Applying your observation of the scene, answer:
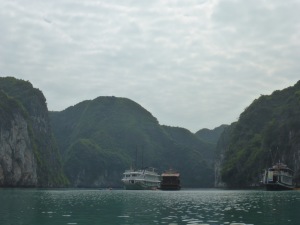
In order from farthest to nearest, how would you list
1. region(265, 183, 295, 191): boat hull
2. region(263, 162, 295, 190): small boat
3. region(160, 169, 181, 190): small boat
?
region(160, 169, 181, 190): small boat, region(265, 183, 295, 191): boat hull, region(263, 162, 295, 190): small boat

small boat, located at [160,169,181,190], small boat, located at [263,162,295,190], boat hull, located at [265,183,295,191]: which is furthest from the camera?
small boat, located at [160,169,181,190]

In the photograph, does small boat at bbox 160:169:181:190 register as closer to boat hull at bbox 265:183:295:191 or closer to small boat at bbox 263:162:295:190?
small boat at bbox 263:162:295:190

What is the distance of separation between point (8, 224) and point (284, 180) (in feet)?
433

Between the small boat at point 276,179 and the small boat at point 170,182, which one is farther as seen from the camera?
the small boat at point 170,182

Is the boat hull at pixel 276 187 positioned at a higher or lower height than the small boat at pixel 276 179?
lower

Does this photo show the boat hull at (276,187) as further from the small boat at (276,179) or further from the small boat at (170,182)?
the small boat at (170,182)

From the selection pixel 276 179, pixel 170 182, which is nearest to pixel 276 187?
pixel 276 179

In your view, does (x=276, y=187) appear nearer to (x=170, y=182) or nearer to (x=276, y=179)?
(x=276, y=179)

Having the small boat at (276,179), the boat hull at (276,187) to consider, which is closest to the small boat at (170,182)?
the small boat at (276,179)

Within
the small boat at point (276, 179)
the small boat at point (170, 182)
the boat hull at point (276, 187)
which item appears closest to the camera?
the small boat at point (276, 179)

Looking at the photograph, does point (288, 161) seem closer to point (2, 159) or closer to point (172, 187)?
point (172, 187)

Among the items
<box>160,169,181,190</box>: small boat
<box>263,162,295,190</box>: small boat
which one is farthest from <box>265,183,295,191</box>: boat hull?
<box>160,169,181,190</box>: small boat

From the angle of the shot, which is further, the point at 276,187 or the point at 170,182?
the point at 170,182

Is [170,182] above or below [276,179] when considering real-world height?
below
